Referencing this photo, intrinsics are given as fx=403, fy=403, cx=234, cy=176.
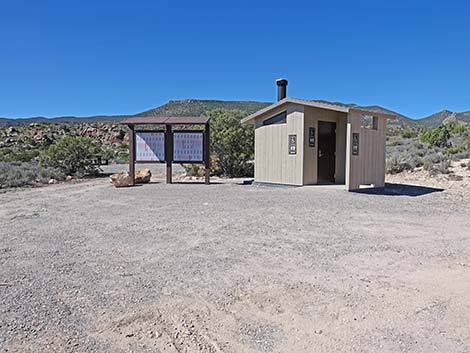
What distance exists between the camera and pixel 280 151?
13398 millimetres

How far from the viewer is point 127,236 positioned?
5977 millimetres

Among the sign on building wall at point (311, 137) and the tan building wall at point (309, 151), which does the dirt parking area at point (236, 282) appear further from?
the sign on building wall at point (311, 137)

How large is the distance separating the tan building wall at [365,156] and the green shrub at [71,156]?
12.8 meters

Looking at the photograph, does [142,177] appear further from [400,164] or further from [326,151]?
[400,164]

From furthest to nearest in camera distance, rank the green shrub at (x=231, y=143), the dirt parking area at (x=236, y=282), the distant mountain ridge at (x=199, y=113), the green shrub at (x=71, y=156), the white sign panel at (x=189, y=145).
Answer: the distant mountain ridge at (x=199, y=113) < the green shrub at (x=71, y=156) < the green shrub at (x=231, y=143) < the white sign panel at (x=189, y=145) < the dirt parking area at (x=236, y=282)

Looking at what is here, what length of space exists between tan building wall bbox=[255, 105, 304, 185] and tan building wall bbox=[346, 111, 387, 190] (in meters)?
1.59

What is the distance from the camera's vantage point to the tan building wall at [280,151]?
1278 cm

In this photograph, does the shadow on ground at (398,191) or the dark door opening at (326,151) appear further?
the dark door opening at (326,151)

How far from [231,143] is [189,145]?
3.20 meters

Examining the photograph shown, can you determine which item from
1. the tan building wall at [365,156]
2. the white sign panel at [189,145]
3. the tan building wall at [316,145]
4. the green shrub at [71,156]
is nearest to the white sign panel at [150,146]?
the white sign panel at [189,145]

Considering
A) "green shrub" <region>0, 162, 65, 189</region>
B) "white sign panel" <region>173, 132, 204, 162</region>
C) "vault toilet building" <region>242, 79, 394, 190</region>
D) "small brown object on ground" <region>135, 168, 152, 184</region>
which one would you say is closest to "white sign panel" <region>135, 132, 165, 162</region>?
"white sign panel" <region>173, 132, 204, 162</region>

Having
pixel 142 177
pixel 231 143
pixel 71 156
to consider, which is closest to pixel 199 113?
pixel 71 156

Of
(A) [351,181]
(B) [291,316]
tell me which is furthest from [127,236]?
(A) [351,181]

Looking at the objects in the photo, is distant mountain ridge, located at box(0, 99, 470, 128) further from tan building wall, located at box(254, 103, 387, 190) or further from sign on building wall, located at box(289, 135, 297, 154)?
sign on building wall, located at box(289, 135, 297, 154)
